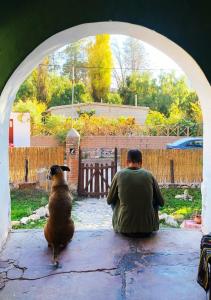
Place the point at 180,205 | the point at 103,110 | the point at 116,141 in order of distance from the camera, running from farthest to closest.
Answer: the point at 103,110, the point at 116,141, the point at 180,205

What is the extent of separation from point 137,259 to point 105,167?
702cm

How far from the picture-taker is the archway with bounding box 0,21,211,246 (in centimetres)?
363

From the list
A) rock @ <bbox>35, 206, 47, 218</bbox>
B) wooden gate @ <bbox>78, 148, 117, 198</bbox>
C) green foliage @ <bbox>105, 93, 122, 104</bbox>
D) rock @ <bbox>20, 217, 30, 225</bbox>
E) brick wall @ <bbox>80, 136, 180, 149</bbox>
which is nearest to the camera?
rock @ <bbox>20, 217, 30, 225</bbox>

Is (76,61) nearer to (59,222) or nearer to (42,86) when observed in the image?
(42,86)

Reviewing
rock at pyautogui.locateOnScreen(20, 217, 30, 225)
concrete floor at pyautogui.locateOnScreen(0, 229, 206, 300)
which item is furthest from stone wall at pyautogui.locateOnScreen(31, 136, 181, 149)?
concrete floor at pyautogui.locateOnScreen(0, 229, 206, 300)

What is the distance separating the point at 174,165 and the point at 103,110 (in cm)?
1276

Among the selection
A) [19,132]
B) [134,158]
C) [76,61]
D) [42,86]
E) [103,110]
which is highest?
[76,61]

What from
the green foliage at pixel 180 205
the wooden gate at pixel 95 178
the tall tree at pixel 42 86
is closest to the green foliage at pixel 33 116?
the tall tree at pixel 42 86

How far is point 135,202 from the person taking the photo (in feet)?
13.8

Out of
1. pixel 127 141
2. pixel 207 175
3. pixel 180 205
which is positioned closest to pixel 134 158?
pixel 207 175

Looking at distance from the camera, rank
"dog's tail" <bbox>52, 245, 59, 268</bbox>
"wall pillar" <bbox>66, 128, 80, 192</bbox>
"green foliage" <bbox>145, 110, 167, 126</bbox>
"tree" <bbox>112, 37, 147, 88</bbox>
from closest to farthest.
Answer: "dog's tail" <bbox>52, 245, 59, 268</bbox>, "wall pillar" <bbox>66, 128, 80, 192</bbox>, "green foliage" <bbox>145, 110, 167, 126</bbox>, "tree" <bbox>112, 37, 147, 88</bbox>

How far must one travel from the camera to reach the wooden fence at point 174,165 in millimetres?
11320

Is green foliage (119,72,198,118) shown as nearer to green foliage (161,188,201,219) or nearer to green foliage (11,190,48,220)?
green foliage (161,188,201,219)

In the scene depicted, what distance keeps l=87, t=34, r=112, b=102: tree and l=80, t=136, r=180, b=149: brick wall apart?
10.5m
